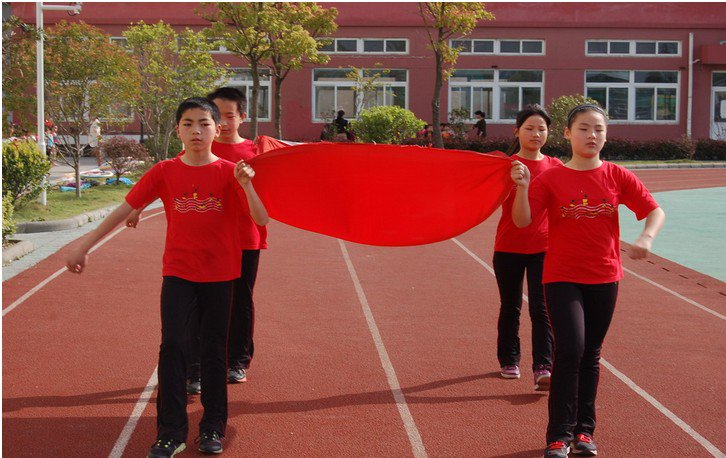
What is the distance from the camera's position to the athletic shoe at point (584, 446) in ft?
16.6

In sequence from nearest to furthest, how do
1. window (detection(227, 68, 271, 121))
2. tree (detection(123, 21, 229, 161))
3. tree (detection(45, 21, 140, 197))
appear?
tree (detection(45, 21, 140, 197)) → tree (detection(123, 21, 229, 161)) → window (detection(227, 68, 271, 121))

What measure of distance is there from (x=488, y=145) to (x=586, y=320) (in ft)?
93.7

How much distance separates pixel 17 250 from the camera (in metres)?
11.9

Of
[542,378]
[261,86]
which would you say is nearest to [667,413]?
[542,378]

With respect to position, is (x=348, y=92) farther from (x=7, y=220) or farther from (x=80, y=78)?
(x=7, y=220)

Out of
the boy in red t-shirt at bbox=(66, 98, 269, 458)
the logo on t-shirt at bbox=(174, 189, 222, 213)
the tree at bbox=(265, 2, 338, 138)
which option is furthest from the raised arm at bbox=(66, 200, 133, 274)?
the tree at bbox=(265, 2, 338, 138)

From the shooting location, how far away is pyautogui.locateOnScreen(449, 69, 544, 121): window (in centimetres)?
3694

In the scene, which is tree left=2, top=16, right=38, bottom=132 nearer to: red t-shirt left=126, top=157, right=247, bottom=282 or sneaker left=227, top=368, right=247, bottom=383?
sneaker left=227, top=368, right=247, bottom=383

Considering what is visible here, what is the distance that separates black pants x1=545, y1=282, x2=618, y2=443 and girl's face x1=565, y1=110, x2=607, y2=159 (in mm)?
688

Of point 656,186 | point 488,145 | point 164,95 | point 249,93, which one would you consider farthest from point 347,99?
point 656,186

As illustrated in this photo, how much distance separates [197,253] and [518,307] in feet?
8.18

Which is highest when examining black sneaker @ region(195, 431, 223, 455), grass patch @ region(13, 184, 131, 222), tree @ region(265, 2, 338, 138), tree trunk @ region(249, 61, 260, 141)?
tree @ region(265, 2, 338, 138)

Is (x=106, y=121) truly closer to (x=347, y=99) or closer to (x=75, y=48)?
(x=75, y=48)

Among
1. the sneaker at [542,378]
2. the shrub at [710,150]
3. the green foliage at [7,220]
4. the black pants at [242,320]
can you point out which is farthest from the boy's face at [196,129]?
the shrub at [710,150]
